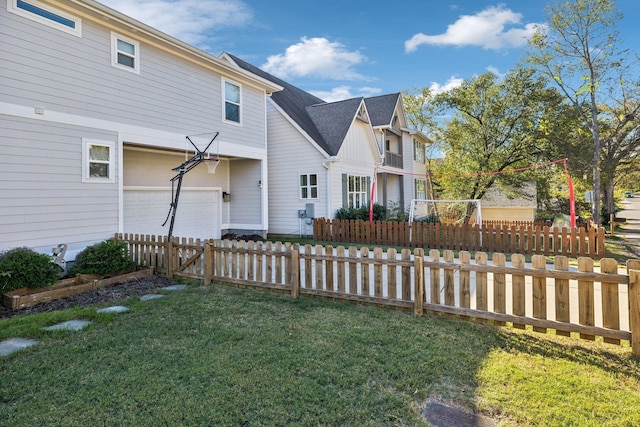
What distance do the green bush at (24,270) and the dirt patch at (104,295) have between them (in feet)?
1.47

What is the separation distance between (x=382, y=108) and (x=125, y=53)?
1598cm

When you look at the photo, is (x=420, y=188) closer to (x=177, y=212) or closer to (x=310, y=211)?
(x=310, y=211)

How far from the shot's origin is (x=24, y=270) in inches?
242

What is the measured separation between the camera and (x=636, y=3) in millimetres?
14148

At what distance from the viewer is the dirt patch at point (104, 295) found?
5.65 m

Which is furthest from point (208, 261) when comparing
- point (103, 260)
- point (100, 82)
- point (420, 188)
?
point (420, 188)

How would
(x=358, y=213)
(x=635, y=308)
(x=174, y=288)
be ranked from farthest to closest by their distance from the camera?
(x=358, y=213)
(x=174, y=288)
(x=635, y=308)

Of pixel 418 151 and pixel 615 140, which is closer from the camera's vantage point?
pixel 615 140

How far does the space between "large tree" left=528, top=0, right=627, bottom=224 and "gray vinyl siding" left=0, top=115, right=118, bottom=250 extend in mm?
18377

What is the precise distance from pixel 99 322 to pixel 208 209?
9024 millimetres

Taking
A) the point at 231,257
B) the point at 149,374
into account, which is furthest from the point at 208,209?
the point at 149,374

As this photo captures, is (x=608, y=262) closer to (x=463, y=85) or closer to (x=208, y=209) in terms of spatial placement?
(x=208, y=209)

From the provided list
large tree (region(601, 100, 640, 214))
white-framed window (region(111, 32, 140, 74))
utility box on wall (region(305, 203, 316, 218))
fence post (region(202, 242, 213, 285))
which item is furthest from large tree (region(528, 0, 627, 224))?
white-framed window (region(111, 32, 140, 74))

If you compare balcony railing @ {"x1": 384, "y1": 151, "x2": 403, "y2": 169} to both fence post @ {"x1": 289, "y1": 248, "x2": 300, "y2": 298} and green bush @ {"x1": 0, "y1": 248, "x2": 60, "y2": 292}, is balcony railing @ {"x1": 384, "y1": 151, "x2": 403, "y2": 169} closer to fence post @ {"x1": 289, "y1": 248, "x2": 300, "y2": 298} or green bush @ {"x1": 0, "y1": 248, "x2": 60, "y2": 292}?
fence post @ {"x1": 289, "y1": 248, "x2": 300, "y2": 298}
